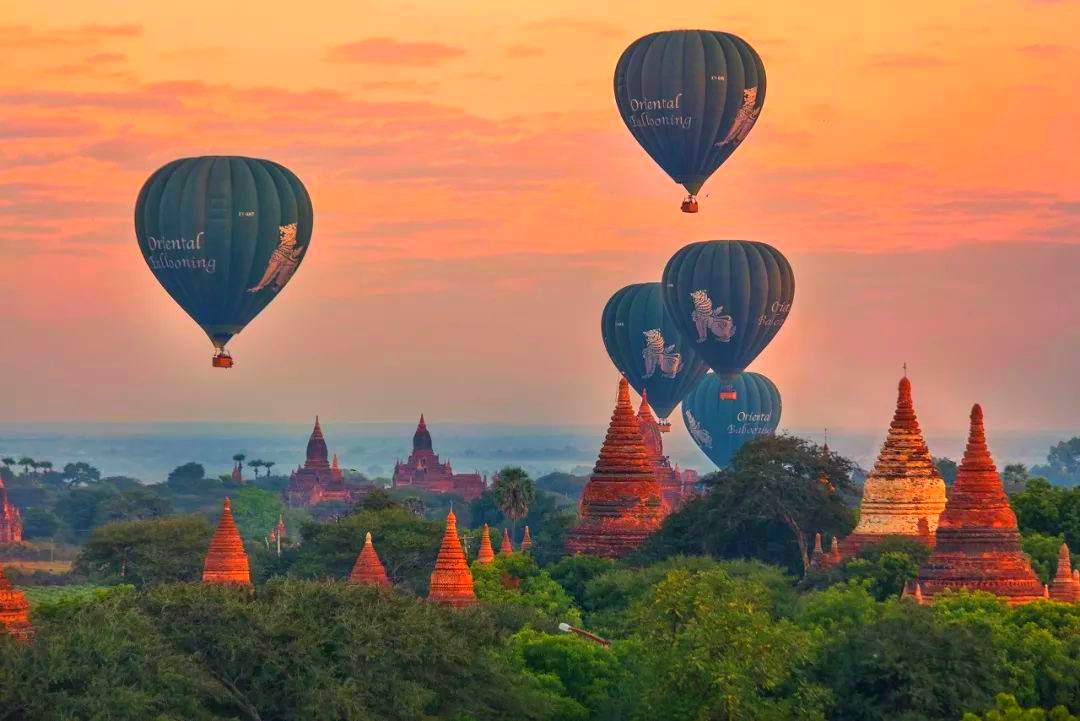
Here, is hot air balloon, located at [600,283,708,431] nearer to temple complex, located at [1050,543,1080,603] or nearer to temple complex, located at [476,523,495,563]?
temple complex, located at [476,523,495,563]

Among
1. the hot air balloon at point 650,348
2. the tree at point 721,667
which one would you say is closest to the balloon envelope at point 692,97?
the hot air balloon at point 650,348

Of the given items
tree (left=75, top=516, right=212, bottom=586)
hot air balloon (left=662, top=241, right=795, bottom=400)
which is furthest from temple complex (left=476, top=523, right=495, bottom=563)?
hot air balloon (left=662, top=241, right=795, bottom=400)

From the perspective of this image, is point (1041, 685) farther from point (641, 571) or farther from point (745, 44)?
point (745, 44)

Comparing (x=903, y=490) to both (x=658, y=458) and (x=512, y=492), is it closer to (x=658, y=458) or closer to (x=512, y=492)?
(x=512, y=492)

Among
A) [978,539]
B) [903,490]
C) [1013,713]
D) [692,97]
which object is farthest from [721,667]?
[692,97]

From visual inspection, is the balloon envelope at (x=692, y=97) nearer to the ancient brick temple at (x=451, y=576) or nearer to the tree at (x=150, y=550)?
the tree at (x=150, y=550)
